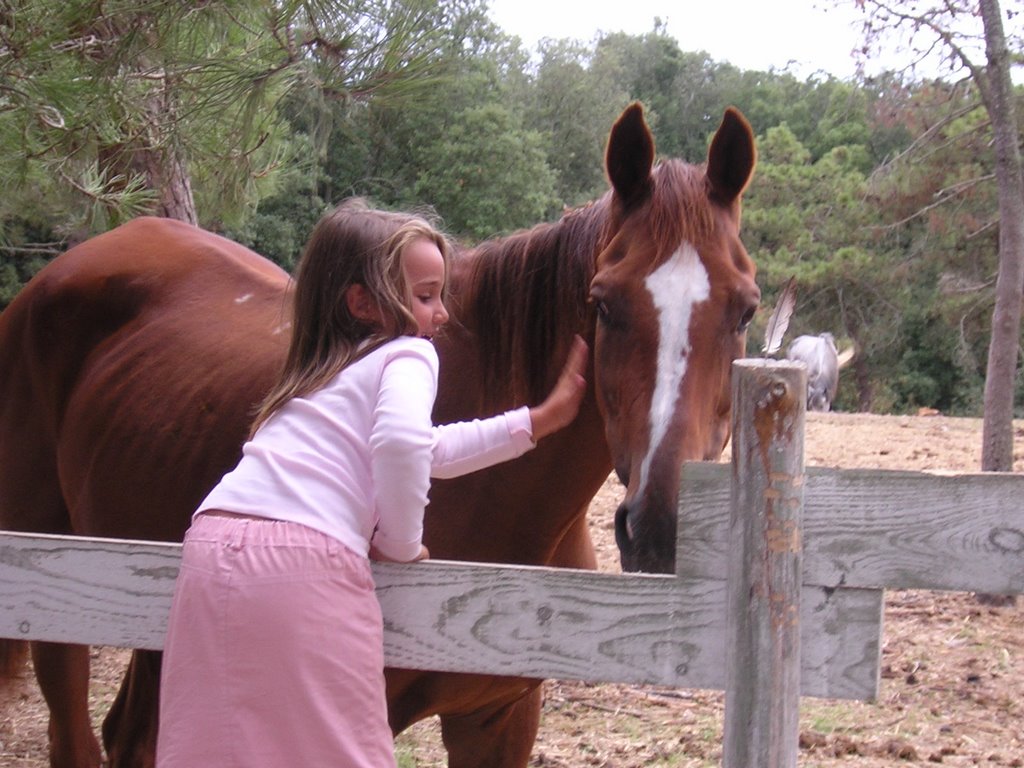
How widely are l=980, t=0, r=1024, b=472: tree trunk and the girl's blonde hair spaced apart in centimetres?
471

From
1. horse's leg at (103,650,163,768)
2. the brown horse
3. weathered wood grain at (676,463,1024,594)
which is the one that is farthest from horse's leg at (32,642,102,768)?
weathered wood grain at (676,463,1024,594)

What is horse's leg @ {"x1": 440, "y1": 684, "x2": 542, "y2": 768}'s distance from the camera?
106 inches

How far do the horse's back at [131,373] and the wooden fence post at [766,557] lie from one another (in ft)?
5.67

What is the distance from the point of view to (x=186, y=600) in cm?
163

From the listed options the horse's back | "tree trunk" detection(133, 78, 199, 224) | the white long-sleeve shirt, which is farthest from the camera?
"tree trunk" detection(133, 78, 199, 224)

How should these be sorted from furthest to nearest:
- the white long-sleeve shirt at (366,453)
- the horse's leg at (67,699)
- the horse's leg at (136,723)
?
1. the horse's leg at (67,699)
2. the horse's leg at (136,723)
3. the white long-sleeve shirt at (366,453)

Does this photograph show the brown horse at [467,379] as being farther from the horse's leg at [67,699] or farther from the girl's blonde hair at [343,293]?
the girl's blonde hair at [343,293]

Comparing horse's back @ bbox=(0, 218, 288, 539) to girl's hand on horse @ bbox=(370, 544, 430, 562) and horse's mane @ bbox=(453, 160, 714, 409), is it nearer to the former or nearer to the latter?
horse's mane @ bbox=(453, 160, 714, 409)

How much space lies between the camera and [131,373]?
336cm

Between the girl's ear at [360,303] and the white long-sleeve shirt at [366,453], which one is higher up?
the girl's ear at [360,303]

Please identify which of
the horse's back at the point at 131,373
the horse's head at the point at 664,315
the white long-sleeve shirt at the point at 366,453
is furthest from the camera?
the horse's back at the point at 131,373

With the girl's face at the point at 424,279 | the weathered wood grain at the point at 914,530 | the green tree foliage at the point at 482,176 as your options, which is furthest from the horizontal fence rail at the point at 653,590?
the green tree foliage at the point at 482,176

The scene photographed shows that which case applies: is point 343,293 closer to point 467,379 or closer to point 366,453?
point 366,453

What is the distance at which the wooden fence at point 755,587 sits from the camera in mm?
1502
